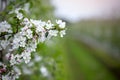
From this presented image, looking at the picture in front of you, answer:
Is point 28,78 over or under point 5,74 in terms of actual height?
under

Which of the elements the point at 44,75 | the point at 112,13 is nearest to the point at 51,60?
the point at 44,75

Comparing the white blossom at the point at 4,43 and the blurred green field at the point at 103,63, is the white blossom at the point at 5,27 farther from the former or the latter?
the blurred green field at the point at 103,63

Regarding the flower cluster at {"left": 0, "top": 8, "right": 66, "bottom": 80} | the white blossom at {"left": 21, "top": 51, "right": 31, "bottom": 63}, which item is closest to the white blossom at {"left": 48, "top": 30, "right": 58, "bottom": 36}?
the flower cluster at {"left": 0, "top": 8, "right": 66, "bottom": 80}

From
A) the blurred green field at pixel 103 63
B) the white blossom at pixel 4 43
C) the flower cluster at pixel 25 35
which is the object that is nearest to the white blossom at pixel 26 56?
the flower cluster at pixel 25 35

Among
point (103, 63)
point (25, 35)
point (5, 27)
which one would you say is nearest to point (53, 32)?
point (25, 35)

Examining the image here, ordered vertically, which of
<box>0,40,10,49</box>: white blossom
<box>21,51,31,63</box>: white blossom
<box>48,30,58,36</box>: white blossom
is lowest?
<box>21,51,31,63</box>: white blossom

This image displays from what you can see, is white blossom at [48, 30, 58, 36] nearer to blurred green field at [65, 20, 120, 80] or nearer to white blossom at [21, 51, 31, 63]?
white blossom at [21, 51, 31, 63]

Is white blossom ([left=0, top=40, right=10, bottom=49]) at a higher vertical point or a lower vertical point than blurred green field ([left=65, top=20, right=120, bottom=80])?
higher

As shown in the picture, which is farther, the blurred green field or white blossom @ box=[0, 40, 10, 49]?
the blurred green field

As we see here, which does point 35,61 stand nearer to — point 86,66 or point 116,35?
point 86,66
